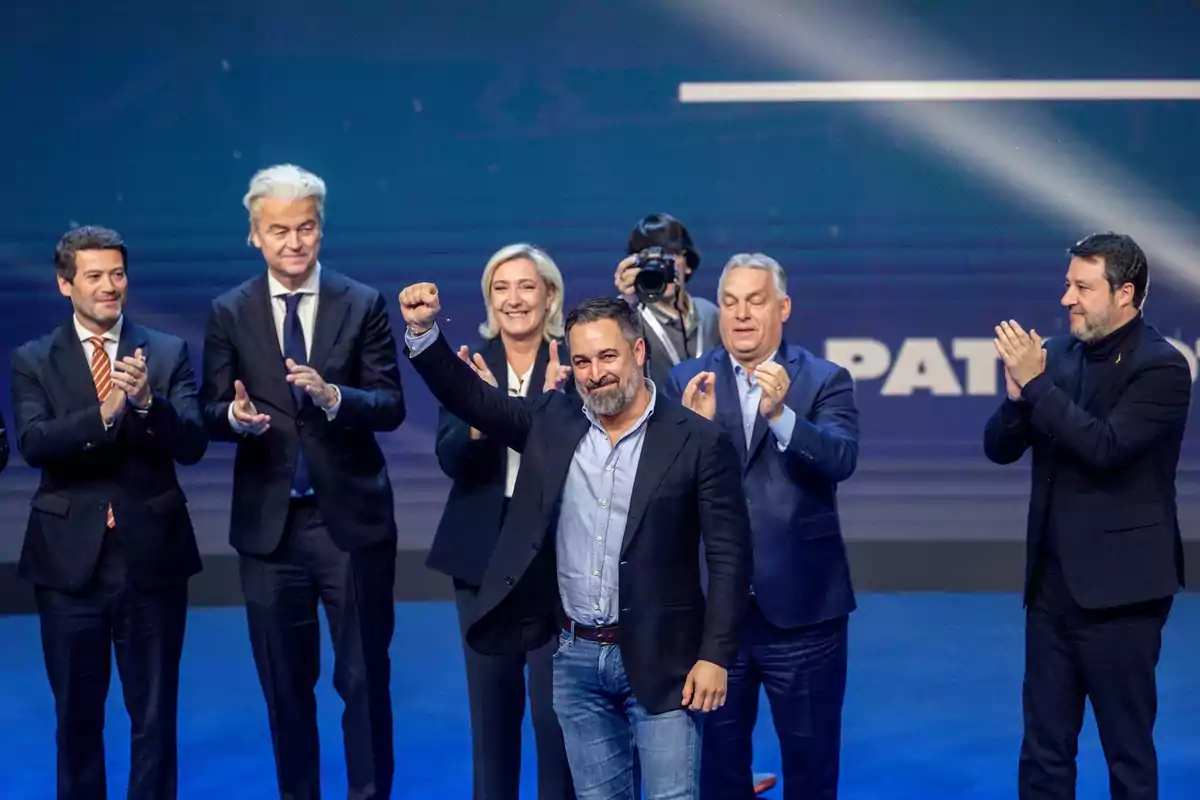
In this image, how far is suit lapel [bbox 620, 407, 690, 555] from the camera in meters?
2.85

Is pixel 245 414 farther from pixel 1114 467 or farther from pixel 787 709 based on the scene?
pixel 1114 467

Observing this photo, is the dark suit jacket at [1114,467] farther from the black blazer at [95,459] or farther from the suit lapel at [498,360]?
the black blazer at [95,459]

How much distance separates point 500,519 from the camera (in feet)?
11.7

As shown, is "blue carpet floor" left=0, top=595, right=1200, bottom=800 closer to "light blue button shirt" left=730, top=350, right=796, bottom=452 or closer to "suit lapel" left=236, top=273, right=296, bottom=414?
"suit lapel" left=236, top=273, right=296, bottom=414

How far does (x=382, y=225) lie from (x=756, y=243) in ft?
5.36

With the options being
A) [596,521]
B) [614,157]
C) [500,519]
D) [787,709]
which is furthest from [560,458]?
[614,157]

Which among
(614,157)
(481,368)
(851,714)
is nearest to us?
(481,368)

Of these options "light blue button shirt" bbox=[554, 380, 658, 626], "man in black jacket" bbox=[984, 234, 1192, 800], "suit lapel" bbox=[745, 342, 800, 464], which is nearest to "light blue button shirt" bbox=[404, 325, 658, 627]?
"light blue button shirt" bbox=[554, 380, 658, 626]

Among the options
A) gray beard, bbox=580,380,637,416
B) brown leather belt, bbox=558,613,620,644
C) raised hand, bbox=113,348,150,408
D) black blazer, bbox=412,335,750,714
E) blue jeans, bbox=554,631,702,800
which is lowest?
blue jeans, bbox=554,631,702,800

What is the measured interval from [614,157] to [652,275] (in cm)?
241

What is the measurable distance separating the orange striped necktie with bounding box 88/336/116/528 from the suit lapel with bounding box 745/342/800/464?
Answer: 1550mm

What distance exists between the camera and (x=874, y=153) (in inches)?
252

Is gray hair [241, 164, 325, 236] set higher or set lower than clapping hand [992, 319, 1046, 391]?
higher

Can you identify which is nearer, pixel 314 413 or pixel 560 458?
pixel 560 458
